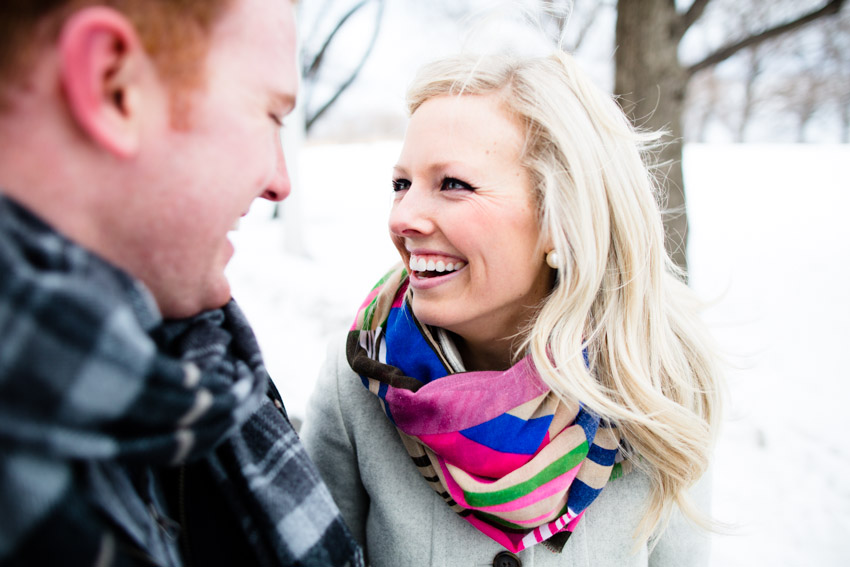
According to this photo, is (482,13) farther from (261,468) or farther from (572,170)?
(261,468)

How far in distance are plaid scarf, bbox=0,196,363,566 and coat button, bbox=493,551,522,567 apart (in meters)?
0.91

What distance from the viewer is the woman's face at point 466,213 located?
1.52 metres

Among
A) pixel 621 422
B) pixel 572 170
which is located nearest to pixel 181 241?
pixel 572 170

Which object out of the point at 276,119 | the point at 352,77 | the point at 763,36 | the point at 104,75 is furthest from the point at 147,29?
the point at 352,77

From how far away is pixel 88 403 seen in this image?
700 millimetres

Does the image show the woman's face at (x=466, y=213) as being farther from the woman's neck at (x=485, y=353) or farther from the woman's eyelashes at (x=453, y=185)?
the woman's neck at (x=485, y=353)

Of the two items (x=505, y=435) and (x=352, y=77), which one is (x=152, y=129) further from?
(x=352, y=77)

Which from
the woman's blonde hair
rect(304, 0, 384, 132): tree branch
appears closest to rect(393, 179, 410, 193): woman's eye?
the woman's blonde hair

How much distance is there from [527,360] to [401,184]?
0.72 m

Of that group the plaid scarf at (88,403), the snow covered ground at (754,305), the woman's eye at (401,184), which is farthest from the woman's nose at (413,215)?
the snow covered ground at (754,305)

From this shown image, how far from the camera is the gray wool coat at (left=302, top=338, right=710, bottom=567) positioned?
1556mm

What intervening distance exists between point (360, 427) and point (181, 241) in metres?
0.97

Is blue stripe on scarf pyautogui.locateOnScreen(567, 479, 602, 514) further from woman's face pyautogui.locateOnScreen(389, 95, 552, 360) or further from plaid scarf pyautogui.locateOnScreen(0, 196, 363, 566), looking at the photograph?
plaid scarf pyautogui.locateOnScreen(0, 196, 363, 566)

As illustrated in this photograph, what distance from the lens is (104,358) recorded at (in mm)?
717
